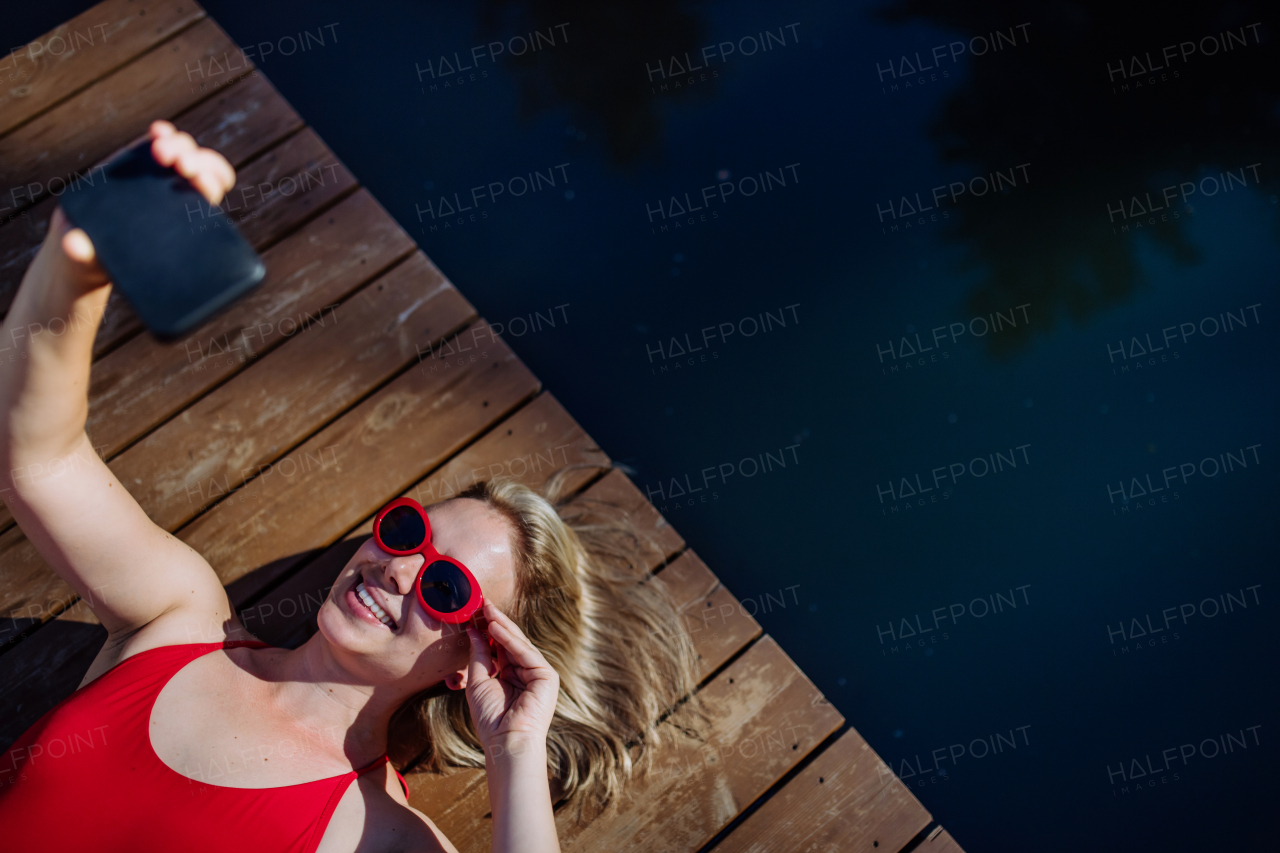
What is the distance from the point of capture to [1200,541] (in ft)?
9.58

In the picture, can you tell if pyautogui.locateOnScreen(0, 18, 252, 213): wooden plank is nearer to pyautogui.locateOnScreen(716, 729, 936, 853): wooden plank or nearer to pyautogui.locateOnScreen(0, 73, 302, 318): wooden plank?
pyautogui.locateOnScreen(0, 73, 302, 318): wooden plank

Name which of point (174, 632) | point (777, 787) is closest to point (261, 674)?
point (174, 632)

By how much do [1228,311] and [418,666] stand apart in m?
3.34

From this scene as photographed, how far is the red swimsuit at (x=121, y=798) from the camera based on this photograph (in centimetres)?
154

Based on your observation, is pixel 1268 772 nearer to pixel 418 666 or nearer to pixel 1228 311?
pixel 1228 311

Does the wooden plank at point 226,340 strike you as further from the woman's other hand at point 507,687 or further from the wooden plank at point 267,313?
the woman's other hand at point 507,687

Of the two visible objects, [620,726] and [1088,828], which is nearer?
[620,726]

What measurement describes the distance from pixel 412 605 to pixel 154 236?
0.89 meters

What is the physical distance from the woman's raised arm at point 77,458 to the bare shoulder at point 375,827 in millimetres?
548

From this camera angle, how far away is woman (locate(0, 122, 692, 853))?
1.55 m

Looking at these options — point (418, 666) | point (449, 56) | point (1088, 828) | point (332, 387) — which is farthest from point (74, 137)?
point (1088, 828)

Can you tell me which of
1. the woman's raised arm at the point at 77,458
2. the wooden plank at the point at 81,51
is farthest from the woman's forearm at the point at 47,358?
the wooden plank at the point at 81,51

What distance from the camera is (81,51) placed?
2.41 metres

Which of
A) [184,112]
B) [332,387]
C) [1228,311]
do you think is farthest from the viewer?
[1228,311]
